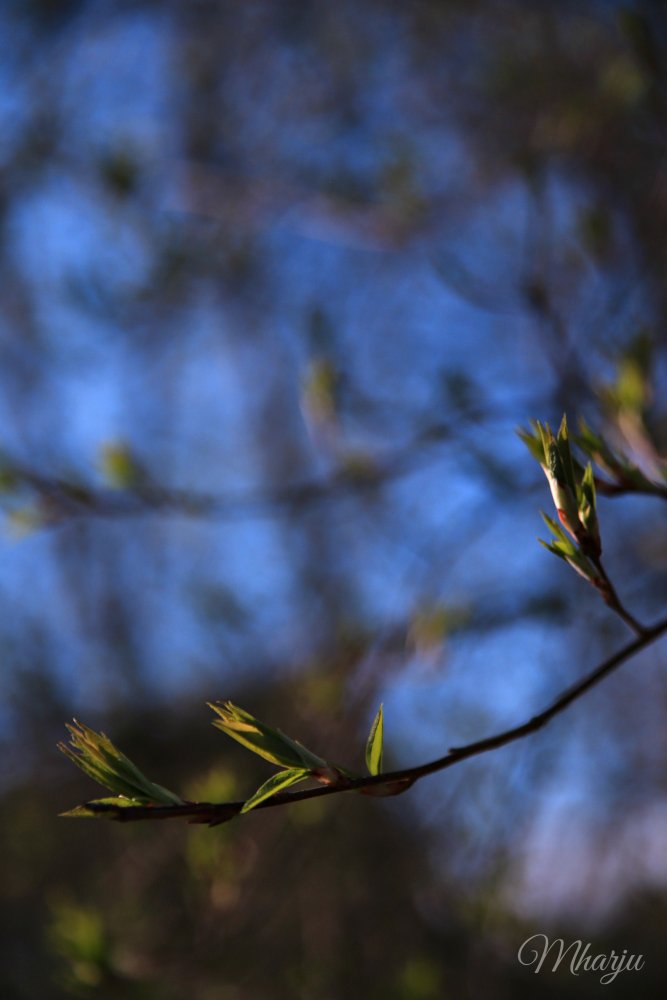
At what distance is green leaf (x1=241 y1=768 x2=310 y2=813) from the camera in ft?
1.27

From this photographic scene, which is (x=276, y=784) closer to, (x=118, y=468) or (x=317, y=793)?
(x=317, y=793)

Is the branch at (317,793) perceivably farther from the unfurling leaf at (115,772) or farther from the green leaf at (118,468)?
the green leaf at (118,468)

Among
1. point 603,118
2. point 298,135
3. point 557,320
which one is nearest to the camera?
point 557,320

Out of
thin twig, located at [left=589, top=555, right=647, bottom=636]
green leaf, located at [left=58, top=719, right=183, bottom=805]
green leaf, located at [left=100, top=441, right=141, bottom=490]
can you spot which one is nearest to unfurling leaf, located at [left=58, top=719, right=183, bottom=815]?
green leaf, located at [left=58, top=719, right=183, bottom=805]

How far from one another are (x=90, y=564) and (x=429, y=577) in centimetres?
200

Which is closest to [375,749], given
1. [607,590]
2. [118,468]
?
[607,590]

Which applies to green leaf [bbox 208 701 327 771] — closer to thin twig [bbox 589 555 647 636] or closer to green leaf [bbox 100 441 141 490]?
thin twig [bbox 589 555 647 636]

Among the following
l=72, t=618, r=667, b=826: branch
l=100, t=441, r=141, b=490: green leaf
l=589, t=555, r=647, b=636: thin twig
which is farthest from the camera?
l=100, t=441, r=141, b=490: green leaf

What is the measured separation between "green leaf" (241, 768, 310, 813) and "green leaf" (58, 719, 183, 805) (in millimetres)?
37

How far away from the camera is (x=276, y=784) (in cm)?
41

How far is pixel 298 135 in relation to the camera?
A: 2168 millimetres

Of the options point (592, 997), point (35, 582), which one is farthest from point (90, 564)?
point (592, 997)

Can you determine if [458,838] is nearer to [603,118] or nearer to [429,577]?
[429,577]

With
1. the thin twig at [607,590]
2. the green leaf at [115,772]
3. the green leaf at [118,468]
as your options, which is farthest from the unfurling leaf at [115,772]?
the green leaf at [118,468]
